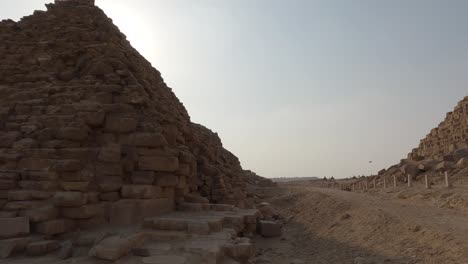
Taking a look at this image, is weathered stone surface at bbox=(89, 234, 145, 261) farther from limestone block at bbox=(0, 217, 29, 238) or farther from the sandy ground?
the sandy ground

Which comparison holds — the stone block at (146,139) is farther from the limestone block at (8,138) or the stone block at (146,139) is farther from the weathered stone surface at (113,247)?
the limestone block at (8,138)

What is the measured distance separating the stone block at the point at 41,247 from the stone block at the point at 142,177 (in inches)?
72.9

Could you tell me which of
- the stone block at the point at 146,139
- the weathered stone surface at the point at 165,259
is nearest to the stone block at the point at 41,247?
the weathered stone surface at the point at 165,259

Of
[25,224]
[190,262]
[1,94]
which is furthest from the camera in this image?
[1,94]

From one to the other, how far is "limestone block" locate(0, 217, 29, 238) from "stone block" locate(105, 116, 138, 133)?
90.2 inches

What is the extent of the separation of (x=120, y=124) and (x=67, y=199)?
70.8 inches

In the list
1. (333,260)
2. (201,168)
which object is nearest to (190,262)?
(333,260)

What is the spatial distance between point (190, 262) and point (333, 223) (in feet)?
24.5

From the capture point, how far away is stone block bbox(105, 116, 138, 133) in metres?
7.38

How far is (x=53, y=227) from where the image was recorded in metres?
5.99

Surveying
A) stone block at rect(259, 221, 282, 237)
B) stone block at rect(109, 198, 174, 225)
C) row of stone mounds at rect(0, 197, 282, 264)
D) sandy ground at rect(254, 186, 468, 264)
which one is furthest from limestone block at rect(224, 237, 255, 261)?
stone block at rect(259, 221, 282, 237)

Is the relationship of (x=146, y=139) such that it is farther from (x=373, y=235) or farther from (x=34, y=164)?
(x=373, y=235)

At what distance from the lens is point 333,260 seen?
8148 mm

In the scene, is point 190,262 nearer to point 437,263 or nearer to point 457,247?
point 437,263
